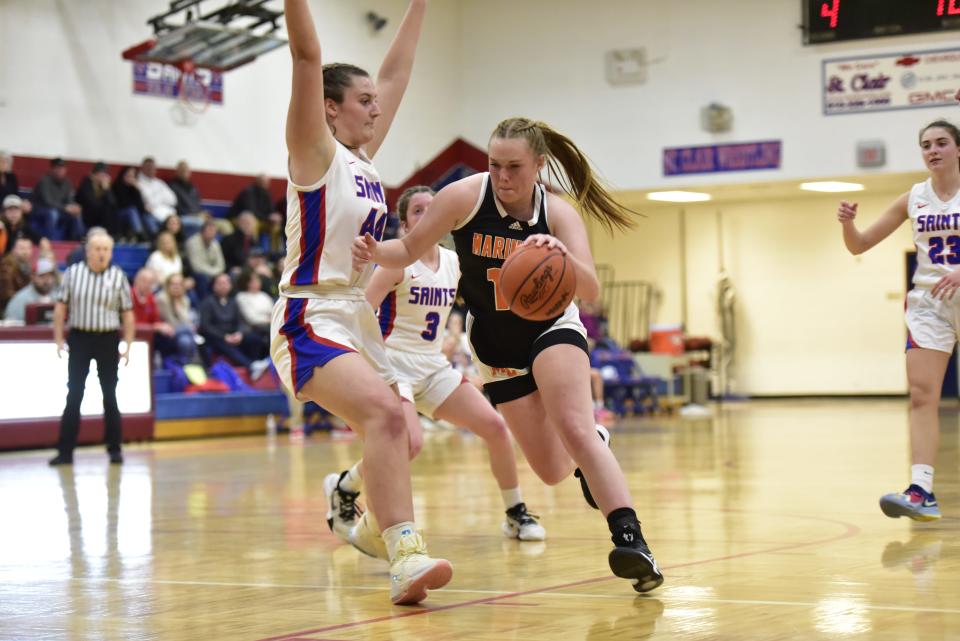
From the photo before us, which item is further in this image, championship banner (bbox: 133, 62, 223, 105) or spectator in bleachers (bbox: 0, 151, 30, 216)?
championship banner (bbox: 133, 62, 223, 105)

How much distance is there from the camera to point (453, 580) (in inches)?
171

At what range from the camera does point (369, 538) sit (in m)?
4.79

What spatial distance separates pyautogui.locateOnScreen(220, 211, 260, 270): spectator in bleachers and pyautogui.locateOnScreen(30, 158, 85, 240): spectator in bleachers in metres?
2.02

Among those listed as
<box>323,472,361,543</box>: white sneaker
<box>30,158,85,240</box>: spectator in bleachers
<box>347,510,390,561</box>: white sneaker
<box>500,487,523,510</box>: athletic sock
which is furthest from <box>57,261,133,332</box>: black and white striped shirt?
<box>347,510,390,561</box>: white sneaker

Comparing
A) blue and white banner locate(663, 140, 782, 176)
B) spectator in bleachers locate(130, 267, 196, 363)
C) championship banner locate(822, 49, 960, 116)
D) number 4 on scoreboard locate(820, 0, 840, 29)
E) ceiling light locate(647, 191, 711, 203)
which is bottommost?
spectator in bleachers locate(130, 267, 196, 363)

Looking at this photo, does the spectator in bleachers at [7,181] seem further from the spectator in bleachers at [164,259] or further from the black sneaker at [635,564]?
the black sneaker at [635,564]

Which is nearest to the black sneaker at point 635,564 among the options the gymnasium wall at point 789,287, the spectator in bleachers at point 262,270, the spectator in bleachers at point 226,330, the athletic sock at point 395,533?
the athletic sock at point 395,533

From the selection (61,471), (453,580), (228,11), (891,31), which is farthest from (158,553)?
(891,31)

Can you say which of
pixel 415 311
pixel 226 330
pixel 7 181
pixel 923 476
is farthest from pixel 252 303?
pixel 923 476

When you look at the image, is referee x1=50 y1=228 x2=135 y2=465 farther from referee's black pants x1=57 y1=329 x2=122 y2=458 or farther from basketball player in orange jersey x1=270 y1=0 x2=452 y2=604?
basketball player in orange jersey x1=270 y1=0 x2=452 y2=604

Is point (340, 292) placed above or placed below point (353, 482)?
above

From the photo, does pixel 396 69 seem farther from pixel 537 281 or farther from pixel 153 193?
pixel 153 193

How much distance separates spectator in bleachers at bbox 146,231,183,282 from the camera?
15.4 m

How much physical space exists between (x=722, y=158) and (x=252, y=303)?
883 cm
